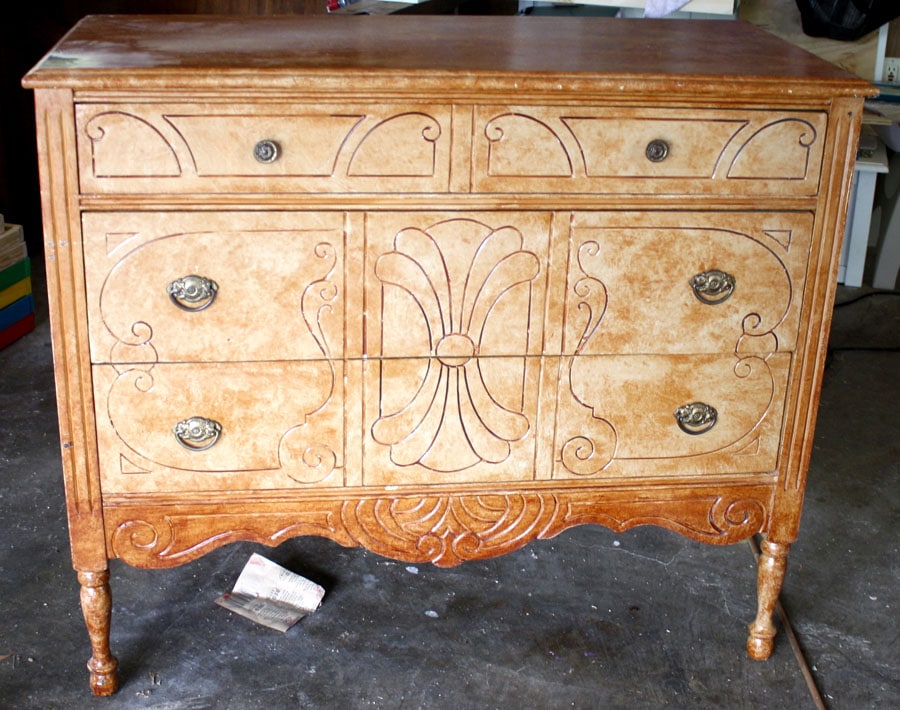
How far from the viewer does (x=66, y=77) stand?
1.75 m

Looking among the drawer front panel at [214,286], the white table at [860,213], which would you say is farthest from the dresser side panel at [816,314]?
the white table at [860,213]

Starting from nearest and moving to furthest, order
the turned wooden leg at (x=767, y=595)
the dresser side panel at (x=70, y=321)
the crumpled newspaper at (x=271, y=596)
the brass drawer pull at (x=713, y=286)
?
the dresser side panel at (x=70, y=321) → the brass drawer pull at (x=713, y=286) → the turned wooden leg at (x=767, y=595) → the crumpled newspaper at (x=271, y=596)

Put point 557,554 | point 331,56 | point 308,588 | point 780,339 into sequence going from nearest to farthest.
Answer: point 331,56 → point 780,339 → point 308,588 → point 557,554

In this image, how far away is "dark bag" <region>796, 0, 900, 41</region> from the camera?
397cm

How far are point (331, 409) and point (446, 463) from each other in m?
0.24

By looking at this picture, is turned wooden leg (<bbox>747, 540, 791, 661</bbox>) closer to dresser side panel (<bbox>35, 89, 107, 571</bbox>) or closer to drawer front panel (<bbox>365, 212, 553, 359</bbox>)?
drawer front panel (<bbox>365, 212, 553, 359</bbox>)

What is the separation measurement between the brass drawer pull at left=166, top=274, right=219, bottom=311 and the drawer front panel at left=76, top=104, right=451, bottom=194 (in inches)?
6.1

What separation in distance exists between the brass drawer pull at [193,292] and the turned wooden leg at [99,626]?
1.80 ft

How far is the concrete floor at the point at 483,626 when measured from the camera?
221 cm

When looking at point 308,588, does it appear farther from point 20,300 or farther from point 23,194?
point 23,194

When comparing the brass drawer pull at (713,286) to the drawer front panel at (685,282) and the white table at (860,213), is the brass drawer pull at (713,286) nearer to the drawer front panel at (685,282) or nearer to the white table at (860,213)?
the drawer front panel at (685,282)

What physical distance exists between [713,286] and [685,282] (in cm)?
5

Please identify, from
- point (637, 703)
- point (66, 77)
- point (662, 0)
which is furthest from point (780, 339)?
point (662, 0)

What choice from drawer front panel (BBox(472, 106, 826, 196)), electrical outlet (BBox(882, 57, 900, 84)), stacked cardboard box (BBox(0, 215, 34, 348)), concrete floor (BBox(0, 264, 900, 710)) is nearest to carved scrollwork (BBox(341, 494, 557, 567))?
concrete floor (BBox(0, 264, 900, 710))
